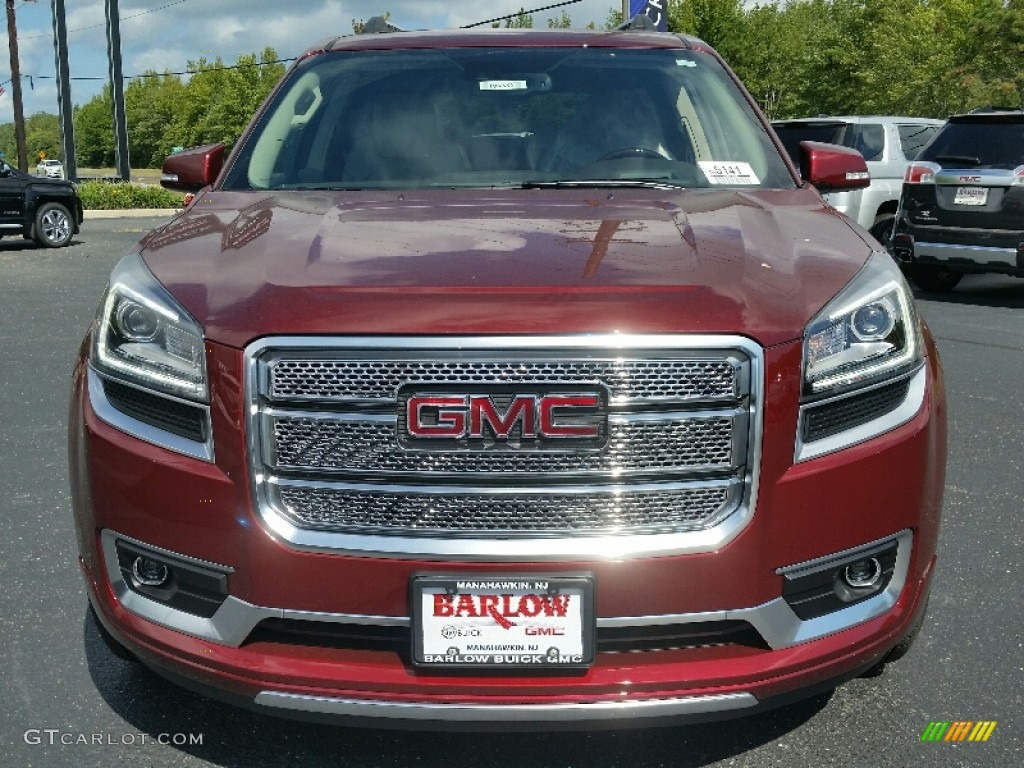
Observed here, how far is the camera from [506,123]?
4008 mm

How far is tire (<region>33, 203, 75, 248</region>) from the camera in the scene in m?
19.4

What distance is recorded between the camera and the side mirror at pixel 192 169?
13.8 ft

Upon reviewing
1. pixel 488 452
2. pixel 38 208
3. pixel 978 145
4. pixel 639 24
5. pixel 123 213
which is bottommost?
pixel 123 213

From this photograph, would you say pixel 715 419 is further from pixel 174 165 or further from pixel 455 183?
pixel 174 165

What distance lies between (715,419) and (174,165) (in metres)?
2.54

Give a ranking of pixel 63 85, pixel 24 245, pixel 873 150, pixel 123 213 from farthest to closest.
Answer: pixel 63 85 < pixel 123 213 < pixel 24 245 < pixel 873 150

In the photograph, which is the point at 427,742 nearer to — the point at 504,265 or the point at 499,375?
the point at 499,375

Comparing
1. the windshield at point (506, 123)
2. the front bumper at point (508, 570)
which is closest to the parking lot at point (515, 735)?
the front bumper at point (508, 570)

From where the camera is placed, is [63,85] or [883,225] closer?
[883,225]

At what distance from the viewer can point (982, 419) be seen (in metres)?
6.70

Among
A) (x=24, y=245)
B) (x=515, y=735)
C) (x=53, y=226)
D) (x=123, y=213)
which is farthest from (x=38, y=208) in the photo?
(x=515, y=735)

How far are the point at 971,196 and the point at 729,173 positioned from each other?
856 cm

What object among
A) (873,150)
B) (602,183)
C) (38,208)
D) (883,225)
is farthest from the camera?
(38,208)

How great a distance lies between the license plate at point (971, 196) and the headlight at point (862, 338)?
30.8 ft
